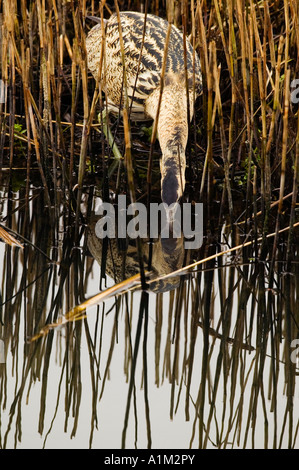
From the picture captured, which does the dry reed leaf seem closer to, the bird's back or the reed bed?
the reed bed

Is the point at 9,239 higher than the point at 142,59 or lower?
lower

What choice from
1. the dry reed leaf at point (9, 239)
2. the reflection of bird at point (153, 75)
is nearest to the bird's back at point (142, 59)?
the reflection of bird at point (153, 75)

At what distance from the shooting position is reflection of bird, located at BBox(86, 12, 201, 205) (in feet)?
13.3

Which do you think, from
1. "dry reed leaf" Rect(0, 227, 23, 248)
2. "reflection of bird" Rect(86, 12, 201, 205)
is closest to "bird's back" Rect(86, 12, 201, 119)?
"reflection of bird" Rect(86, 12, 201, 205)

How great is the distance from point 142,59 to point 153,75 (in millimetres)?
117

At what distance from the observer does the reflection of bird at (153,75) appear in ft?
13.3

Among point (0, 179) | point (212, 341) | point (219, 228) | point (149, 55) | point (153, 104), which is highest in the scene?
point (149, 55)

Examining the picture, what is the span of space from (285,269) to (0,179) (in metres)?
1.82

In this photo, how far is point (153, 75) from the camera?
4.29 metres

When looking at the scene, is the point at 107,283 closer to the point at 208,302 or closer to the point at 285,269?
the point at 208,302

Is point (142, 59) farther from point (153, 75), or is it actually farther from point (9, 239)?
point (9, 239)

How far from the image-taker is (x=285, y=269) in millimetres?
3453

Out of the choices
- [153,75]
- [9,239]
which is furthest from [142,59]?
[9,239]

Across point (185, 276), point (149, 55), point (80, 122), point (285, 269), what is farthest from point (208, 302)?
point (80, 122)
